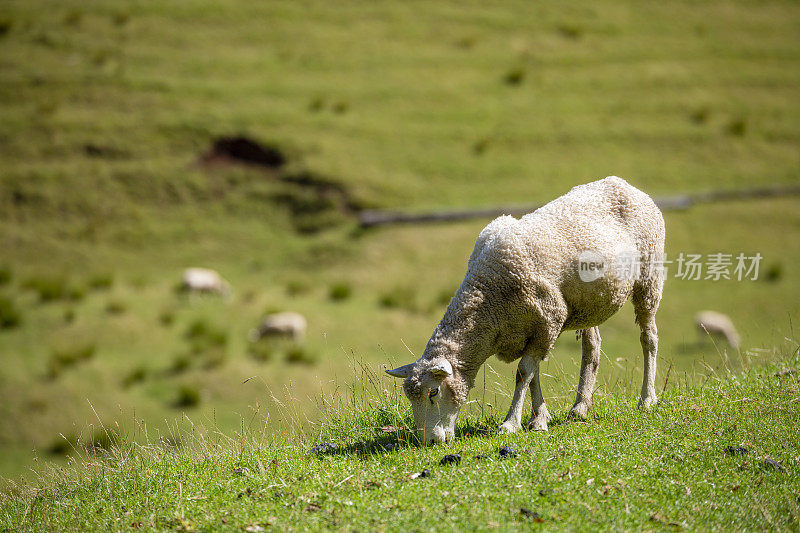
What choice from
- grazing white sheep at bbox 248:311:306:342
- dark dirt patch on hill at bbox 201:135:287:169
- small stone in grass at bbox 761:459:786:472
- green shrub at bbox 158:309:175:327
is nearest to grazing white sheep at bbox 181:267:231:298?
green shrub at bbox 158:309:175:327

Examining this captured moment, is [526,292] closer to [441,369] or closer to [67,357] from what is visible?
[441,369]

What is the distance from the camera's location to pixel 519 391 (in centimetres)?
768

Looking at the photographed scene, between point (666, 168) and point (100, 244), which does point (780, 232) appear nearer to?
point (666, 168)

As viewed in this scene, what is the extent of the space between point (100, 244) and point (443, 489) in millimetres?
21622

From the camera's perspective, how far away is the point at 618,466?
677 cm

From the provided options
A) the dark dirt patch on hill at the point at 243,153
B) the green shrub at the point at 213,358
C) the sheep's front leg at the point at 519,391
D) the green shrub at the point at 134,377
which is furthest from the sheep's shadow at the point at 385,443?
the dark dirt patch on hill at the point at 243,153

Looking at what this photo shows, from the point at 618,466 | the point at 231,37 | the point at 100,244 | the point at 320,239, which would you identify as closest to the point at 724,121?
the point at 320,239

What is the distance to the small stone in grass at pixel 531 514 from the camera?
592 cm

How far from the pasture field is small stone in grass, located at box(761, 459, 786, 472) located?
10287mm

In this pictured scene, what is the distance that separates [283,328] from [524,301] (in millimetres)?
13731

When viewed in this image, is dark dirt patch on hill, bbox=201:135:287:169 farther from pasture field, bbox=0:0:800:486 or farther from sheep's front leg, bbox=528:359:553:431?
sheep's front leg, bbox=528:359:553:431

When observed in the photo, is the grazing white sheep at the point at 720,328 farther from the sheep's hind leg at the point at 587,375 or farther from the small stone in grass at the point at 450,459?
the small stone in grass at the point at 450,459

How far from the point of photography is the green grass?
19.8 ft

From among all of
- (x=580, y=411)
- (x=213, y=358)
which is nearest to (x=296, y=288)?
(x=213, y=358)
